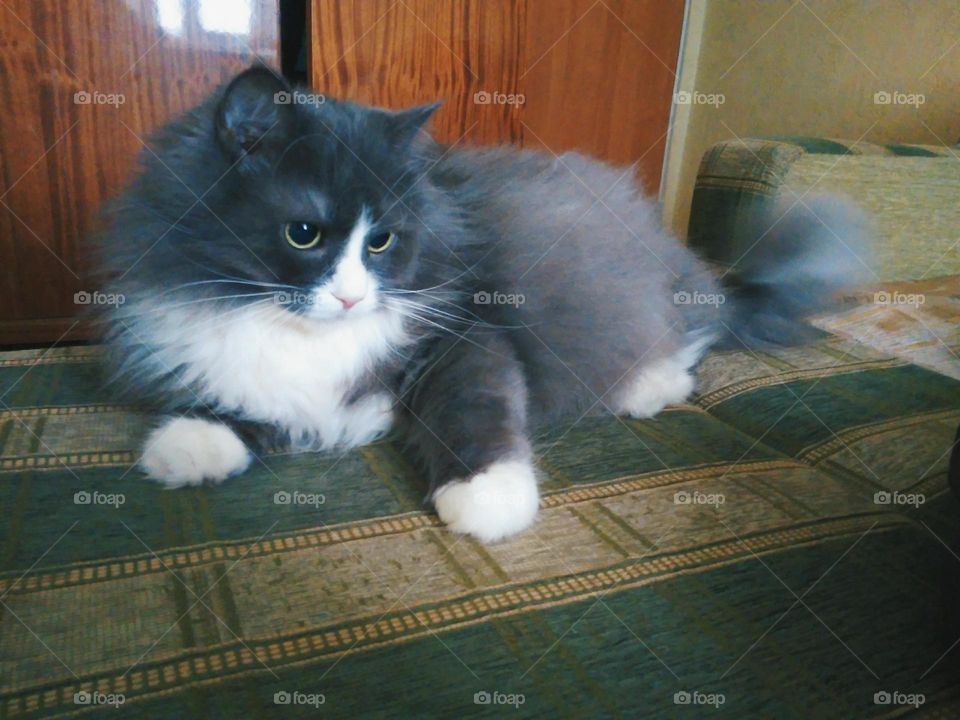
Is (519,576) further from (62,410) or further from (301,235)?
(62,410)

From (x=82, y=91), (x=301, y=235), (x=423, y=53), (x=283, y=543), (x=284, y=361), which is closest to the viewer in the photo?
(x=283, y=543)

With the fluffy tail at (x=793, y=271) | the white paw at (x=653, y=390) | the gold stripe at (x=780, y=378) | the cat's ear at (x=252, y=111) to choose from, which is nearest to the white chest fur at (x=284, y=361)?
the cat's ear at (x=252, y=111)

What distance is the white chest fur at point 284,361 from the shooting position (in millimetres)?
1160

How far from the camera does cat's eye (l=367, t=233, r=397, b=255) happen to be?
1.11 meters

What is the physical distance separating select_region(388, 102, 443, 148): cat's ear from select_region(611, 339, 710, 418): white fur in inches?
25.9

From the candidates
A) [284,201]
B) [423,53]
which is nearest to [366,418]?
[284,201]

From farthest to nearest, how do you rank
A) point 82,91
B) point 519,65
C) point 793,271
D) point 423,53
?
1. point 519,65
2. point 423,53
3. point 82,91
4. point 793,271

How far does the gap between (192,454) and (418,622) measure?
493mm

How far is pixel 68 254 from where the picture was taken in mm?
2186

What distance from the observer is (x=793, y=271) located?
1.61 meters

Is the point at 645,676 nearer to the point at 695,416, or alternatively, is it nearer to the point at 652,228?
the point at 695,416

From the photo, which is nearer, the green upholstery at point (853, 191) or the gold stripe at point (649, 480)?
the gold stripe at point (649, 480)

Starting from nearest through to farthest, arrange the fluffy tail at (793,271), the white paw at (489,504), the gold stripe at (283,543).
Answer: the gold stripe at (283,543)
the white paw at (489,504)
the fluffy tail at (793,271)

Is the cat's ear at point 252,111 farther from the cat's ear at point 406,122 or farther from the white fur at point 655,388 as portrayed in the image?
the white fur at point 655,388
